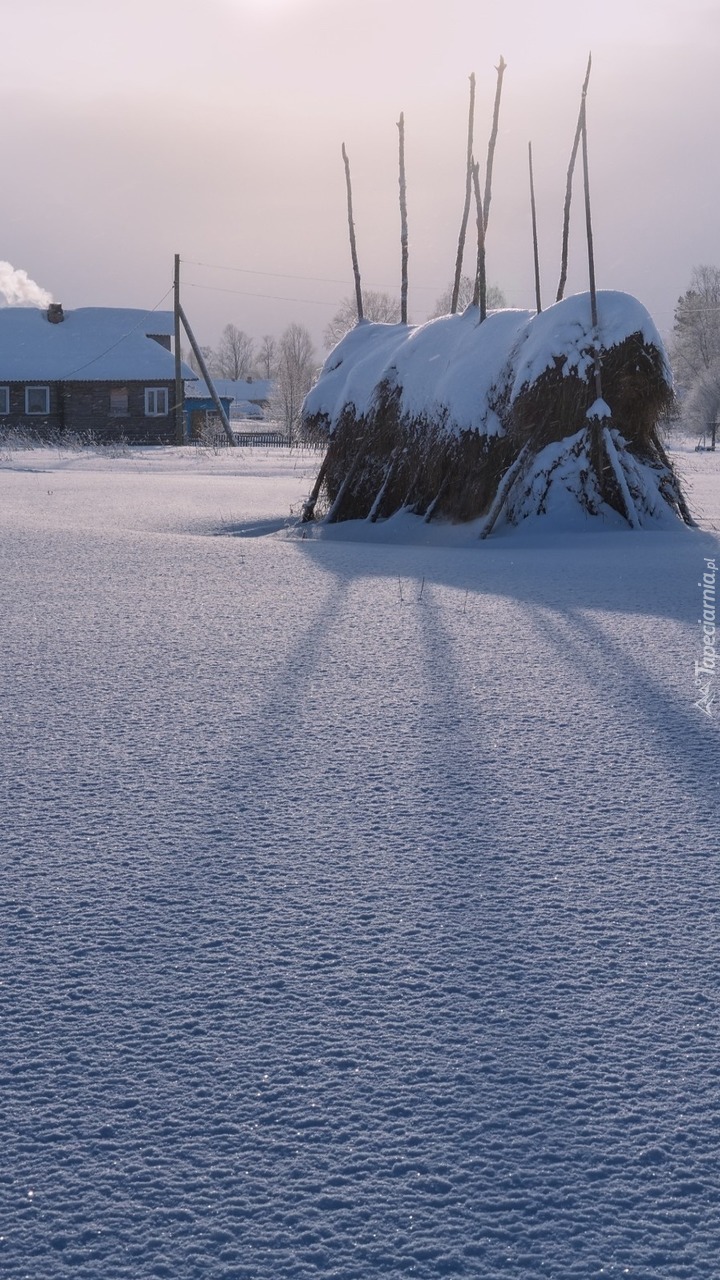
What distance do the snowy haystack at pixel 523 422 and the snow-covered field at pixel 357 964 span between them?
634 cm

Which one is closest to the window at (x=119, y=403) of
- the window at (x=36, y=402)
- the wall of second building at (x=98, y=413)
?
the wall of second building at (x=98, y=413)

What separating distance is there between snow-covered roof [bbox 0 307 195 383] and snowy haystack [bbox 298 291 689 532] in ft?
114

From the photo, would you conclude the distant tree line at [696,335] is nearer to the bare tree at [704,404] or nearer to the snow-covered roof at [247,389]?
the bare tree at [704,404]

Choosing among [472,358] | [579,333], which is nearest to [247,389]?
[472,358]

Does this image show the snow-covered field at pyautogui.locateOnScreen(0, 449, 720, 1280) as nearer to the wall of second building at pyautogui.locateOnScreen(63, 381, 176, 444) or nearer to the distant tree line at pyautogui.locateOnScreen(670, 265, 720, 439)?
the wall of second building at pyautogui.locateOnScreen(63, 381, 176, 444)

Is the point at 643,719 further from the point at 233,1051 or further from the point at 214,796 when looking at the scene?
the point at 233,1051

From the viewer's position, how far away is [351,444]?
13992 millimetres

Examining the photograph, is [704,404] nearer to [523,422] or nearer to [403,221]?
[403,221]

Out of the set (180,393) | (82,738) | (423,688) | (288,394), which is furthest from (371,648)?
(288,394)

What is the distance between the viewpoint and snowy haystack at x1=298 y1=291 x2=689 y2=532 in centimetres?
1151

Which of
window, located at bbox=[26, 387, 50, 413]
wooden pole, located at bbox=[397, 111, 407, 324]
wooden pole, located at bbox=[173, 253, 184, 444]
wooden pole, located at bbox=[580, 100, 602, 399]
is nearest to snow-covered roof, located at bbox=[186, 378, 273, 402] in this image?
window, located at bbox=[26, 387, 50, 413]

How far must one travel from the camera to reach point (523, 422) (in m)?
11.6

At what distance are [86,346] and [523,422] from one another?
39.6 m

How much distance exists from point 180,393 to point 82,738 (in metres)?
41.3
